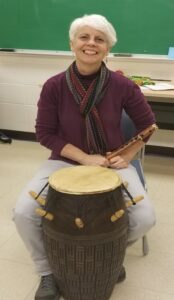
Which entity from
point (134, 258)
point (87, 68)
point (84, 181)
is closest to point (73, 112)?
point (87, 68)

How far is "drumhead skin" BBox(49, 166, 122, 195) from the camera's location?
1339 mm

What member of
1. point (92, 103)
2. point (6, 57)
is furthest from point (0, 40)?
point (92, 103)

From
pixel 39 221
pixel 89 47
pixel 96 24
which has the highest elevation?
pixel 96 24

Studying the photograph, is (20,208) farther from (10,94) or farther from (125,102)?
(10,94)

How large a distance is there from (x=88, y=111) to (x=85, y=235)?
651 mm

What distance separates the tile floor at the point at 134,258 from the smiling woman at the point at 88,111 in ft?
0.40

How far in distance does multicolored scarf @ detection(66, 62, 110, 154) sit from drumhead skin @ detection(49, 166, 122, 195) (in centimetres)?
25

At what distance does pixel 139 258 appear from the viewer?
2.00m

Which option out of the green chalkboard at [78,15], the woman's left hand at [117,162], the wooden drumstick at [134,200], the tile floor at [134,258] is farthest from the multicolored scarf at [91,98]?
the green chalkboard at [78,15]

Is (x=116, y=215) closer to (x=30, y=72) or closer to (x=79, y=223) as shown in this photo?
(x=79, y=223)

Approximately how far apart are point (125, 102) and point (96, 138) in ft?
0.78

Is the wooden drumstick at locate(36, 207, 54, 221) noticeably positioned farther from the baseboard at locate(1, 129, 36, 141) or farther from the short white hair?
the baseboard at locate(1, 129, 36, 141)

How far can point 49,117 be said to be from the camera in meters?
1.79

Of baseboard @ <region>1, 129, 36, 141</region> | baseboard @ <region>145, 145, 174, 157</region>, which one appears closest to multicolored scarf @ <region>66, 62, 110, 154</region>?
baseboard @ <region>145, 145, 174, 157</region>
